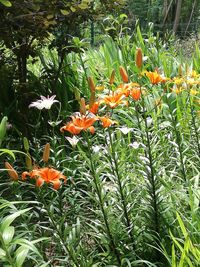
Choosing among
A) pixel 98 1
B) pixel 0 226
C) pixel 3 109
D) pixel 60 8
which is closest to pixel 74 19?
pixel 60 8

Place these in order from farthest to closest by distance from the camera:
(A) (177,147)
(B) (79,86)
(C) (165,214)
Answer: (B) (79,86), (A) (177,147), (C) (165,214)

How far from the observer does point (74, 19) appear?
319 cm

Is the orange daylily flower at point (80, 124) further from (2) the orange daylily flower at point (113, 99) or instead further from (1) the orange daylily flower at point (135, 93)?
(1) the orange daylily flower at point (135, 93)

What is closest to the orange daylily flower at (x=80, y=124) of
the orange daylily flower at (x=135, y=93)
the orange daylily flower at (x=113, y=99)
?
the orange daylily flower at (x=113, y=99)

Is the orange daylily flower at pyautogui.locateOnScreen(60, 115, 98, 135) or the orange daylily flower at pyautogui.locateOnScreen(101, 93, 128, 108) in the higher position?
the orange daylily flower at pyautogui.locateOnScreen(101, 93, 128, 108)

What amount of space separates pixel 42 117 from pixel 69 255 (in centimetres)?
197

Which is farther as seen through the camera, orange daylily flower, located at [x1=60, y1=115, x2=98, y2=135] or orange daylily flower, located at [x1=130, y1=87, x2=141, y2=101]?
orange daylily flower, located at [x1=130, y1=87, x2=141, y2=101]

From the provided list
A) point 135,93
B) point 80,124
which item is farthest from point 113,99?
point 80,124

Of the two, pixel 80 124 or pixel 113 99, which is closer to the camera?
pixel 80 124

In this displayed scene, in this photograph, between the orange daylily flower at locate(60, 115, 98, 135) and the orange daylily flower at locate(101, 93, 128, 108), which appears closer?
the orange daylily flower at locate(60, 115, 98, 135)

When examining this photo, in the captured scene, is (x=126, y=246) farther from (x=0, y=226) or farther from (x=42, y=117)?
(x=42, y=117)

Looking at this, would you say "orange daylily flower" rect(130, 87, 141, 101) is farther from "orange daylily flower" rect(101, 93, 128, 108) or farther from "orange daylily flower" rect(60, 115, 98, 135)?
"orange daylily flower" rect(60, 115, 98, 135)

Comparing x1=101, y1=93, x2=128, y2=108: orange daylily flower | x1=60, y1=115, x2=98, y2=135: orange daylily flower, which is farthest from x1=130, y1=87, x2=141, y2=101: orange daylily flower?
x1=60, y1=115, x2=98, y2=135: orange daylily flower

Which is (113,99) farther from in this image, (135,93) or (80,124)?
(80,124)
